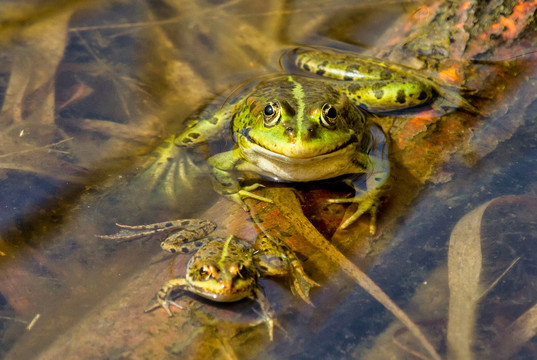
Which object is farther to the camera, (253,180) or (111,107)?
(111,107)

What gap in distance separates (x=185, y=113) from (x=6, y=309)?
7.82ft

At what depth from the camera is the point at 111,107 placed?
4.73m

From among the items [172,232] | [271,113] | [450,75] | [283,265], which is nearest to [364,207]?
[283,265]

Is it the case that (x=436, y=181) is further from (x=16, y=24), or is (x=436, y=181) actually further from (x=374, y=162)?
(x=16, y=24)

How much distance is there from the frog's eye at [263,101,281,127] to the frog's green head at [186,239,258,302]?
3.28 feet

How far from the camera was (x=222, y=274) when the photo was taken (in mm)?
2807

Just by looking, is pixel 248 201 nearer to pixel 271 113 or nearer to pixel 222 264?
pixel 271 113

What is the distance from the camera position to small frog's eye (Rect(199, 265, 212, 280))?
2836 mm

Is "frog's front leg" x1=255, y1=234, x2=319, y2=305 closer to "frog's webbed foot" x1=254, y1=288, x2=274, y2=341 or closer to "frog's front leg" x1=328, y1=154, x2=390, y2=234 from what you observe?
"frog's webbed foot" x1=254, y1=288, x2=274, y2=341

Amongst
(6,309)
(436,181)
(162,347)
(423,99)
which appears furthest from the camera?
(423,99)

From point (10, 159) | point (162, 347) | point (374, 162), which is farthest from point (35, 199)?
point (374, 162)

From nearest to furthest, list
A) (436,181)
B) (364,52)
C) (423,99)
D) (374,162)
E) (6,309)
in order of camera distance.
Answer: (6,309) → (436,181) → (374,162) → (423,99) → (364,52)

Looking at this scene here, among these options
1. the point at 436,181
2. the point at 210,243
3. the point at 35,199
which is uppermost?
the point at 436,181

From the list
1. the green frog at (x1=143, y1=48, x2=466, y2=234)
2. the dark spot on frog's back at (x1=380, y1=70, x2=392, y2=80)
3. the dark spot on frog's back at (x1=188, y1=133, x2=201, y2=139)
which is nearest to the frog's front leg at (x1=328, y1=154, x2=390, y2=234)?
the green frog at (x1=143, y1=48, x2=466, y2=234)
